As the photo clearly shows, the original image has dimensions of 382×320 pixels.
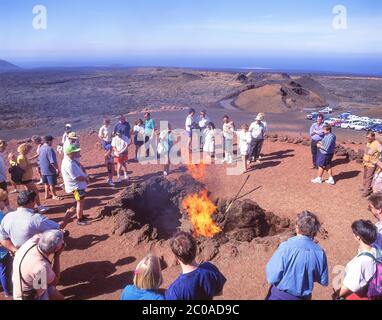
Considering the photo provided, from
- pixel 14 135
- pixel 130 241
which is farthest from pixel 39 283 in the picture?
pixel 14 135

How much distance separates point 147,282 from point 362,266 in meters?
2.27

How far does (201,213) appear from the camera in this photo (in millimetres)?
8992

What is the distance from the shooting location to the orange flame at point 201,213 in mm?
8375

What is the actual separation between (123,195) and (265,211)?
3713 millimetres

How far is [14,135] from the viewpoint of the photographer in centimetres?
2094

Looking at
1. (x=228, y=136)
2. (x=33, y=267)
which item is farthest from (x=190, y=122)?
(x=33, y=267)

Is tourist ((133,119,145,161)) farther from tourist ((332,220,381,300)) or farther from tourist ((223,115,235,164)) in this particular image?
tourist ((332,220,381,300))

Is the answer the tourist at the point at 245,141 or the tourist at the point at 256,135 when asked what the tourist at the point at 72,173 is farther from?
the tourist at the point at 256,135

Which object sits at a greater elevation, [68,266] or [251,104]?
[251,104]

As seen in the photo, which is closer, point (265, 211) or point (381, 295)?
point (381, 295)

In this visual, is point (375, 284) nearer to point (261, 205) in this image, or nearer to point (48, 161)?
point (261, 205)

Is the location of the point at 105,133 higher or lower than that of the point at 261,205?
higher

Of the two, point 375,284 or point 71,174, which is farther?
point 71,174
